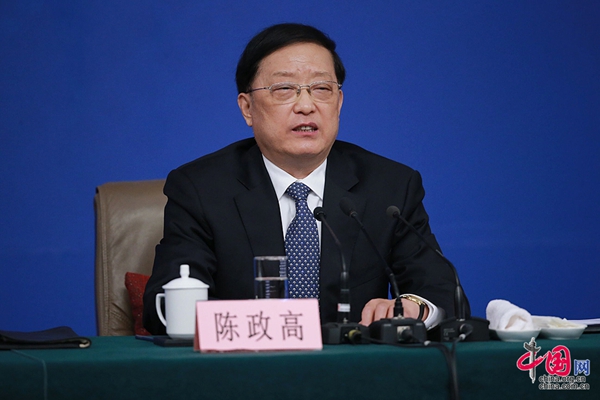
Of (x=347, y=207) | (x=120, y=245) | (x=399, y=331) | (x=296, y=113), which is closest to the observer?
(x=399, y=331)

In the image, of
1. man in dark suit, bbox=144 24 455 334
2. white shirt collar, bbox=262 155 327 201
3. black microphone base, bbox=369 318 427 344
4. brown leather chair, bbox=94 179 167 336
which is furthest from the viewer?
brown leather chair, bbox=94 179 167 336

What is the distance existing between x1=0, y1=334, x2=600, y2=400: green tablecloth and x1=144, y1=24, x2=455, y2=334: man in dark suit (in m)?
0.80

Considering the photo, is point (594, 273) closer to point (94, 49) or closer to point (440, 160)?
point (440, 160)

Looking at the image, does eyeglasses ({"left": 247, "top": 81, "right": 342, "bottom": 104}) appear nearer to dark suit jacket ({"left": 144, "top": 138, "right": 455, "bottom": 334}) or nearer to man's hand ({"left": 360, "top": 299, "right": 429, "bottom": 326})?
dark suit jacket ({"left": 144, "top": 138, "right": 455, "bottom": 334})

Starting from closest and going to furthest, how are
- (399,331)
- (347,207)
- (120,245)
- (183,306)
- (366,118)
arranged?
(399,331)
(183,306)
(347,207)
(120,245)
(366,118)

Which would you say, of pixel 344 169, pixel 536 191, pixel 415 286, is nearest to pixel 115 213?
pixel 344 169

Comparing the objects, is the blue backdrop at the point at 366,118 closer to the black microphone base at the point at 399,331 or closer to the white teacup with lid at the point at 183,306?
the white teacup with lid at the point at 183,306

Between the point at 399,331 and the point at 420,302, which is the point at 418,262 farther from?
the point at 399,331

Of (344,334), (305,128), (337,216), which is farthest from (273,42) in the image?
(344,334)

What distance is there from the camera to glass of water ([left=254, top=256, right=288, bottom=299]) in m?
1.28

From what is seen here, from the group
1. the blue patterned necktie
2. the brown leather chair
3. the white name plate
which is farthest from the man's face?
the white name plate

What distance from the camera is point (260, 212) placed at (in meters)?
2.00

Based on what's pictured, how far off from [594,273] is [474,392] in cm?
227

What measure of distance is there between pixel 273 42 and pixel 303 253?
1.97 feet
